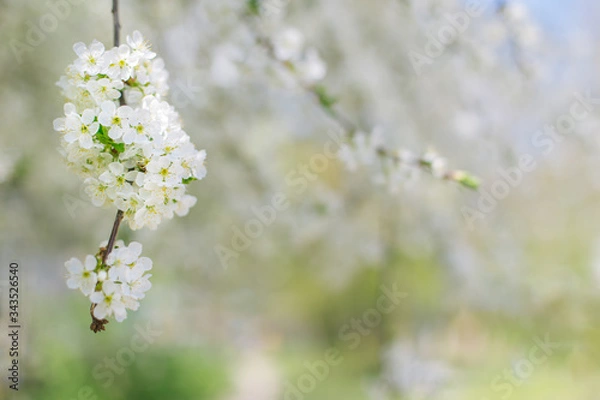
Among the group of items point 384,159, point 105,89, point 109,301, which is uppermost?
point 384,159

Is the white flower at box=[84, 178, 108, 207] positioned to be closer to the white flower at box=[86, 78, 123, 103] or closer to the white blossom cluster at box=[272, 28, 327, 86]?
the white flower at box=[86, 78, 123, 103]

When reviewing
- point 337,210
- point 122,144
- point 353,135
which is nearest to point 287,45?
point 353,135

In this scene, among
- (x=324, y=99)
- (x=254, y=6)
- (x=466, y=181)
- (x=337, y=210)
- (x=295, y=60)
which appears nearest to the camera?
(x=466, y=181)

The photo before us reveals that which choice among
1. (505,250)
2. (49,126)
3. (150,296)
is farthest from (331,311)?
(49,126)

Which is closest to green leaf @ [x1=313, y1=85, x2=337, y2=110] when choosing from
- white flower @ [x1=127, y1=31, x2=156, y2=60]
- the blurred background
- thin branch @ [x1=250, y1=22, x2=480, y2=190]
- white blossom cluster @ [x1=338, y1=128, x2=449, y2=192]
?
thin branch @ [x1=250, y1=22, x2=480, y2=190]

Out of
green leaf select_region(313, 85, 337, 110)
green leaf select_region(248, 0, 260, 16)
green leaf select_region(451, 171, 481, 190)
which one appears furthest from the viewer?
green leaf select_region(248, 0, 260, 16)

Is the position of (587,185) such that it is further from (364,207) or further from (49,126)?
(49,126)

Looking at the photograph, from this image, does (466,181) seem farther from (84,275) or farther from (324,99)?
(84,275)

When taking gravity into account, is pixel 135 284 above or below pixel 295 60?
below
